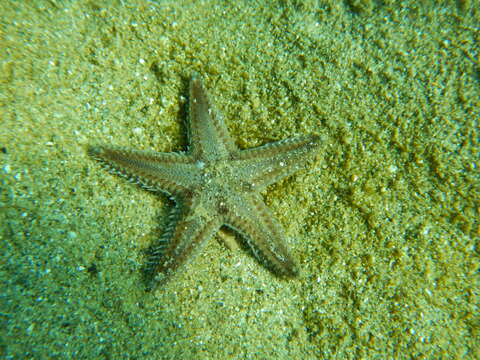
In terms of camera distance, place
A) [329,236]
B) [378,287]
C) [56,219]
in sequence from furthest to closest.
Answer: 1. [329,236]
2. [378,287]
3. [56,219]

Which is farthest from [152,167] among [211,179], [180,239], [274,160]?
[274,160]

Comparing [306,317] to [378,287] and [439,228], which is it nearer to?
[378,287]

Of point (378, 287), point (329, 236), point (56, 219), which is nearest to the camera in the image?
point (56, 219)

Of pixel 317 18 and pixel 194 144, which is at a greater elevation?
pixel 317 18

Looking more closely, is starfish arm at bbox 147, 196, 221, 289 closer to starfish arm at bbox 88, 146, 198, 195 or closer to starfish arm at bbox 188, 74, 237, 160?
starfish arm at bbox 88, 146, 198, 195

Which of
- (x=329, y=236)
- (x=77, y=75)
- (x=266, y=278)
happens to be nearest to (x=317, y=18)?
(x=329, y=236)

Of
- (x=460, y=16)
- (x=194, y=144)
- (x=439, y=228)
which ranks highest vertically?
(x=460, y=16)

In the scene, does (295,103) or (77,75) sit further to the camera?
(295,103)
